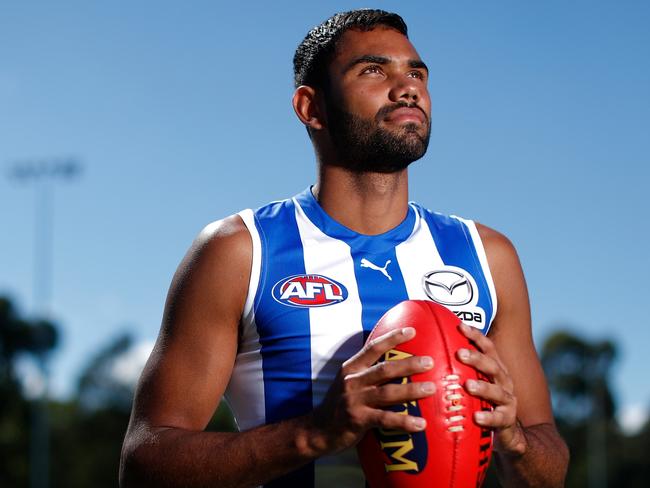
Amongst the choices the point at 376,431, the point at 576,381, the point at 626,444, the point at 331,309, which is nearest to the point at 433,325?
the point at 376,431

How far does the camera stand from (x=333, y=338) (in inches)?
125

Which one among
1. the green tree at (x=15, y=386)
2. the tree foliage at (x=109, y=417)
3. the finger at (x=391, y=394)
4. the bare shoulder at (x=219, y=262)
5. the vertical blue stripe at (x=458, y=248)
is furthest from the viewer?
the tree foliage at (x=109, y=417)

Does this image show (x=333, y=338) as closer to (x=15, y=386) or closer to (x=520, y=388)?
(x=520, y=388)

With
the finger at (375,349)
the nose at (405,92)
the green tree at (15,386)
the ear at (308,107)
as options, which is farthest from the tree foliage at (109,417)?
the finger at (375,349)

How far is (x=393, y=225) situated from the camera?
3533 mm

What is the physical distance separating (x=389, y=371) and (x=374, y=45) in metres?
1.47

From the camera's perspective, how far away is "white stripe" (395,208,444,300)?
11.0 ft

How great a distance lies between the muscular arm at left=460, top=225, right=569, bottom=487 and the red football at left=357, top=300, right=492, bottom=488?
0.18 metres

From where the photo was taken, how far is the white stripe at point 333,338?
3.12m

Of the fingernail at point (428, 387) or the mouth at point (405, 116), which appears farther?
the mouth at point (405, 116)

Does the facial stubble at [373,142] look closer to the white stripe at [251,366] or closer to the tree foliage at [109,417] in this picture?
the white stripe at [251,366]

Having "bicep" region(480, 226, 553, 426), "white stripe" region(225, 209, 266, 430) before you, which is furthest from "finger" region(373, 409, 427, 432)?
"bicep" region(480, 226, 553, 426)

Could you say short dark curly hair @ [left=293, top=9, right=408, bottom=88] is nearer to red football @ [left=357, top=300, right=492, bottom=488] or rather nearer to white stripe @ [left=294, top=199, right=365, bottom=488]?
white stripe @ [left=294, top=199, right=365, bottom=488]

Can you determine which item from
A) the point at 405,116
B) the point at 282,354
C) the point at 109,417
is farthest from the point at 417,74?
the point at 109,417
